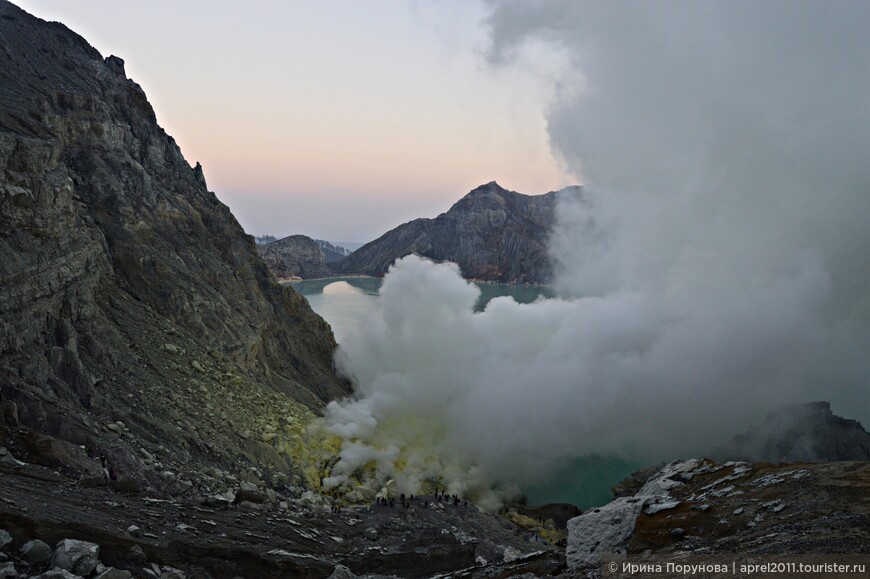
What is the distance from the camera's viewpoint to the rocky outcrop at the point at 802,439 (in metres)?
58.8

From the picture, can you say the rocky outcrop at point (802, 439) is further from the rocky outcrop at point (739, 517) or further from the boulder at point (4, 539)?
the boulder at point (4, 539)

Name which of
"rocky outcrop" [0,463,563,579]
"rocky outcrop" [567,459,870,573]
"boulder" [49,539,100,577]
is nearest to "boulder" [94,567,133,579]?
"boulder" [49,539,100,577]

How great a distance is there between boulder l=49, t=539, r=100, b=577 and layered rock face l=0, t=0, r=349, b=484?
38.0 ft

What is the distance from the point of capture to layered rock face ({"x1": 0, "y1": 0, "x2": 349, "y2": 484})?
24922mm

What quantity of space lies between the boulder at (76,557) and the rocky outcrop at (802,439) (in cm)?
6283

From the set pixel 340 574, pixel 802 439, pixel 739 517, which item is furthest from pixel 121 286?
pixel 802 439

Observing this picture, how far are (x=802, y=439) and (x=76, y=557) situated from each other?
2744 inches

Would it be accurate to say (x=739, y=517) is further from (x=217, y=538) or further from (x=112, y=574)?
(x=217, y=538)

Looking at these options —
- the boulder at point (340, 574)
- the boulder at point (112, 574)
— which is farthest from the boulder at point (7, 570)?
the boulder at point (340, 574)

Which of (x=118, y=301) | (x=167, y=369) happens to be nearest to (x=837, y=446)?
(x=167, y=369)

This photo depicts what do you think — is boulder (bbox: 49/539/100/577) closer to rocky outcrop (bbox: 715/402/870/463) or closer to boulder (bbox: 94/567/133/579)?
boulder (bbox: 94/567/133/579)

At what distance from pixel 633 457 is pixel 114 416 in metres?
51.6

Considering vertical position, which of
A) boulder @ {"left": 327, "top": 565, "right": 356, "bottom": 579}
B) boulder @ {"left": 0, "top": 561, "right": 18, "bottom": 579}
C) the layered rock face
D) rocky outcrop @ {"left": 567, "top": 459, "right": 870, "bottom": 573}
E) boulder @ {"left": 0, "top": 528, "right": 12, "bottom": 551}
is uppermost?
the layered rock face

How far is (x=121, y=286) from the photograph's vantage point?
119 feet
